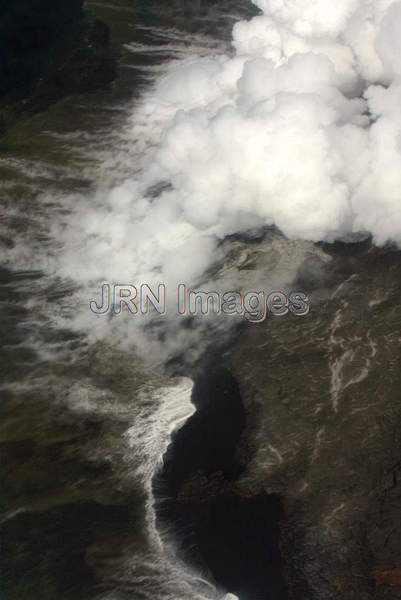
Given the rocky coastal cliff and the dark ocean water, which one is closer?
the dark ocean water

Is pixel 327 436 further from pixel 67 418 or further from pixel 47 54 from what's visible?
pixel 47 54

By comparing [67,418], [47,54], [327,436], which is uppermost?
[47,54]

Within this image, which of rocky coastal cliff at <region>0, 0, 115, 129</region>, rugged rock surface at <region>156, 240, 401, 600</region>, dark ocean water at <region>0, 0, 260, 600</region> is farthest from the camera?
rocky coastal cliff at <region>0, 0, 115, 129</region>

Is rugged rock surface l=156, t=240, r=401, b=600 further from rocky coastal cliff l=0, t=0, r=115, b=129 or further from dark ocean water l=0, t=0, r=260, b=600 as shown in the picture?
rocky coastal cliff l=0, t=0, r=115, b=129

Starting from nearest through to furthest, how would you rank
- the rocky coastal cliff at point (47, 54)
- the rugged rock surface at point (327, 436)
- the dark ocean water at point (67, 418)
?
the rugged rock surface at point (327, 436) < the dark ocean water at point (67, 418) < the rocky coastal cliff at point (47, 54)

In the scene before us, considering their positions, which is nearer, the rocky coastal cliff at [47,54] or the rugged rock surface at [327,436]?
the rugged rock surface at [327,436]

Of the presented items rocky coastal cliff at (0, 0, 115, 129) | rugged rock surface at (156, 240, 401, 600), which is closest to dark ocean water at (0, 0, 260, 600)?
rugged rock surface at (156, 240, 401, 600)

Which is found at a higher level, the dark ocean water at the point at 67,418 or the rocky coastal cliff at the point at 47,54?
the rocky coastal cliff at the point at 47,54

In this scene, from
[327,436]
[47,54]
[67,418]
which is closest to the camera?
[327,436]

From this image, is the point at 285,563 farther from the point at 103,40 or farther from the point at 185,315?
the point at 103,40

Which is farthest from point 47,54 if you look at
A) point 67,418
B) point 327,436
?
point 327,436

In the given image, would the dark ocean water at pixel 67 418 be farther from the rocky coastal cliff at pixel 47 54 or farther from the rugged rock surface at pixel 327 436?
the rocky coastal cliff at pixel 47 54

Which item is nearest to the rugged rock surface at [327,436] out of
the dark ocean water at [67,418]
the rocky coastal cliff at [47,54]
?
the dark ocean water at [67,418]
